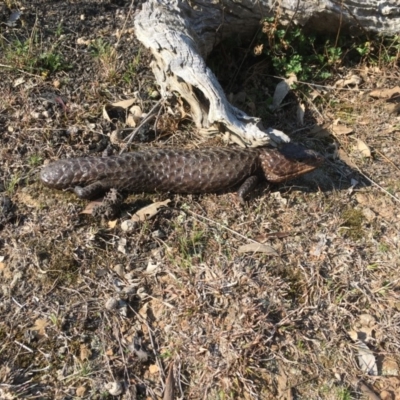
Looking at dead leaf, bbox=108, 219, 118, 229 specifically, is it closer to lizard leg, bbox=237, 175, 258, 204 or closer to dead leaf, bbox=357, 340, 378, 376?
lizard leg, bbox=237, 175, 258, 204

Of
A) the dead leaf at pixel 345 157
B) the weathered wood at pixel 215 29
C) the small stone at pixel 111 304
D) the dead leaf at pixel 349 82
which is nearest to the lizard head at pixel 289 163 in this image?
the weathered wood at pixel 215 29

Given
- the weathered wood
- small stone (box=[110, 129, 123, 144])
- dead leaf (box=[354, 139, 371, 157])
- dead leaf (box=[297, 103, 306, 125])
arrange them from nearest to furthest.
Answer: the weathered wood → small stone (box=[110, 129, 123, 144]) → dead leaf (box=[354, 139, 371, 157]) → dead leaf (box=[297, 103, 306, 125])

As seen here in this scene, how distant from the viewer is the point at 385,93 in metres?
5.75

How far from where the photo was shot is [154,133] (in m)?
5.22

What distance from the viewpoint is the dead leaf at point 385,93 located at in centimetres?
573

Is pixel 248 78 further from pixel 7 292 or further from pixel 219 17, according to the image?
pixel 7 292

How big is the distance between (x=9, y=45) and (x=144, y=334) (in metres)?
3.83

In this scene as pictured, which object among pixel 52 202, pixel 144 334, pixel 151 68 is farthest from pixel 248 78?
pixel 144 334

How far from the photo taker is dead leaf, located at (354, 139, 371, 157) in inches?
206

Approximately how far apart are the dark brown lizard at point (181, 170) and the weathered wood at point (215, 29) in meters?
0.27

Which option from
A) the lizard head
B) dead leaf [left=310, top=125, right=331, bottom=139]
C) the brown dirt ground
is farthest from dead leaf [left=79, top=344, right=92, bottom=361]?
dead leaf [left=310, top=125, right=331, bottom=139]

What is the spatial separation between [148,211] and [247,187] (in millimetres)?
1033

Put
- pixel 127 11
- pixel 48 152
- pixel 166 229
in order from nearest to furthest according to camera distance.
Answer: pixel 166 229, pixel 48 152, pixel 127 11

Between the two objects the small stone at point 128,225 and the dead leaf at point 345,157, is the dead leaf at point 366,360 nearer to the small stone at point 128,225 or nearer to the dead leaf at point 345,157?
the dead leaf at point 345,157
